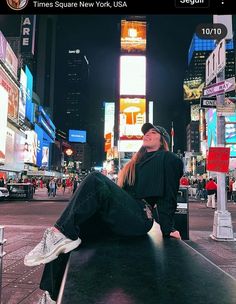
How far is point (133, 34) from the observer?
163 ft

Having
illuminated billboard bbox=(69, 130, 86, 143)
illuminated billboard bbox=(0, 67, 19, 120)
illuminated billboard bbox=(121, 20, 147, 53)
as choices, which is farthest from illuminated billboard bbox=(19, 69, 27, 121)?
illuminated billboard bbox=(69, 130, 86, 143)

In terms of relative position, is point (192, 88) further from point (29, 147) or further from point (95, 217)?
point (95, 217)

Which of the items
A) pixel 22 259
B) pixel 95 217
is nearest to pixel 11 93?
pixel 22 259

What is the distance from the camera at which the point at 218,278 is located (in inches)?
64.2

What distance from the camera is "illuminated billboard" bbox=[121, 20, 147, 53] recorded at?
4778 centimetres

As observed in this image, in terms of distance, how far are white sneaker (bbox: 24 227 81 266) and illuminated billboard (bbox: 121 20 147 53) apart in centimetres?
4783

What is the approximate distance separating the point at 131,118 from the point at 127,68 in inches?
305

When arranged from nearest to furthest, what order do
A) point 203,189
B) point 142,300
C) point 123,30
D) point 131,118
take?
point 142,300 → point 203,189 → point 131,118 → point 123,30

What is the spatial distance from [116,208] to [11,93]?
5024cm

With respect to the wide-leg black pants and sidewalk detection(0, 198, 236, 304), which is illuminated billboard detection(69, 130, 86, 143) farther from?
the wide-leg black pants

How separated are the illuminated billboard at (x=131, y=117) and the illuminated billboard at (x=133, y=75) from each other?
127 cm

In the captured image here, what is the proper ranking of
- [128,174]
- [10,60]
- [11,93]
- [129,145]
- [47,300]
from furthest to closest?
[11,93]
[10,60]
[129,145]
[128,174]
[47,300]

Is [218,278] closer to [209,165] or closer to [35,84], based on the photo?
[209,165]

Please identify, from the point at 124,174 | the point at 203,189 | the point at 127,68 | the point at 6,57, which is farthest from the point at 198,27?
the point at 6,57
